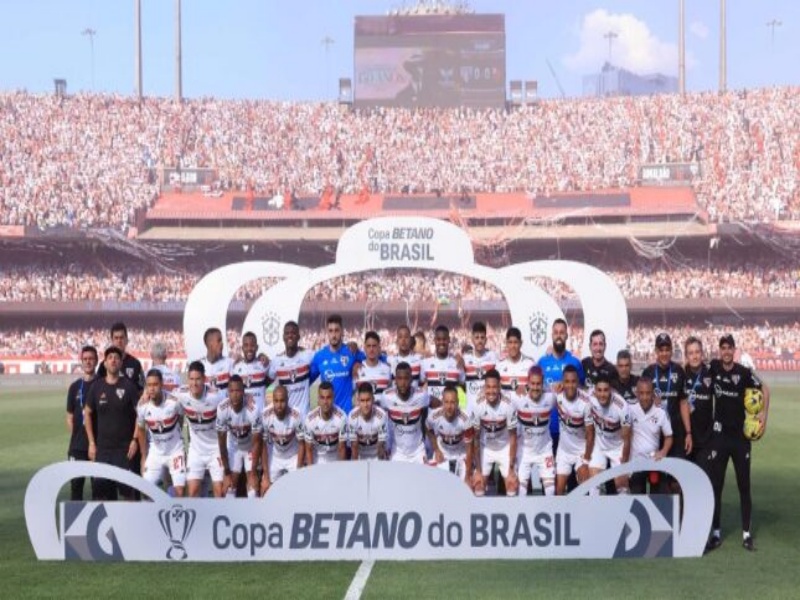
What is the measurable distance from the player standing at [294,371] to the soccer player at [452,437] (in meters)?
1.77

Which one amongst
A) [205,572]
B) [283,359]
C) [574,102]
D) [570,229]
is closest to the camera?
[205,572]

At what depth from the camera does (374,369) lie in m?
13.4

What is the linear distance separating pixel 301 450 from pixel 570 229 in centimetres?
4186

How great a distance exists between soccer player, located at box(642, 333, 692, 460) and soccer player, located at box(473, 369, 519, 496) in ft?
4.55

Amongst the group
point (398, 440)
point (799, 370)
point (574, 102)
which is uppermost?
point (574, 102)

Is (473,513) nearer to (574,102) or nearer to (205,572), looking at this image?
(205,572)

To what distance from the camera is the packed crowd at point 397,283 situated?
5231cm

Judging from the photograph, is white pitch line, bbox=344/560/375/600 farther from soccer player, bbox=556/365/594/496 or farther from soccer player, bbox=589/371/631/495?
soccer player, bbox=589/371/631/495

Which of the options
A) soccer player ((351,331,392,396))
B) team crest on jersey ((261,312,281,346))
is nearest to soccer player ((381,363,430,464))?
soccer player ((351,331,392,396))

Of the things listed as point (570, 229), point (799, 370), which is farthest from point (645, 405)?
point (570, 229)

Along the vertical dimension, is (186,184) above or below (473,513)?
above

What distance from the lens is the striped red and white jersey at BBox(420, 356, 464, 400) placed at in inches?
541

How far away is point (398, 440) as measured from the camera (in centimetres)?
1271

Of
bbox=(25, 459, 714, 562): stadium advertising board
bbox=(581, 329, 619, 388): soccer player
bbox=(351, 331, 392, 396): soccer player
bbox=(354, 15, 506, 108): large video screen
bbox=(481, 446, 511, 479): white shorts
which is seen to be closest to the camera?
bbox=(25, 459, 714, 562): stadium advertising board
